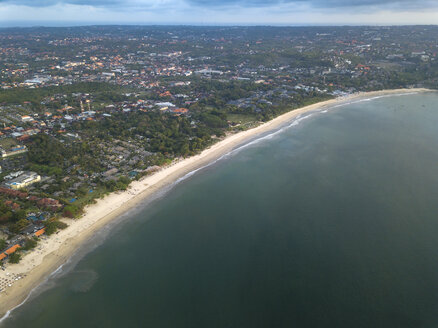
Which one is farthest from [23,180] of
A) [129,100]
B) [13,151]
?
[129,100]

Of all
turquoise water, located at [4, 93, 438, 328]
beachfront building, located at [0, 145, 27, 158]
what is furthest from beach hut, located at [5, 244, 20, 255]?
beachfront building, located at [0, 145, 27, 158]

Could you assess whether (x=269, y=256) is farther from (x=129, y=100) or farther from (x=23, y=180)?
(x=129, y=100)

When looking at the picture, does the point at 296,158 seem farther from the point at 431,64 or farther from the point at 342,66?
the point at 431,64

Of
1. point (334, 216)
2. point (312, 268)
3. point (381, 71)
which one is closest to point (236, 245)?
point (312, 268)

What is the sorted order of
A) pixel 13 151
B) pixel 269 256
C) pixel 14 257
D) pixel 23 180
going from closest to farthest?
pixel 14 257
pixel 269 256
pixel 23 180
pixel 13 151

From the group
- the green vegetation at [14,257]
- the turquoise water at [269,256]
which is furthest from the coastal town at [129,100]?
the turquoise water at [269,256]

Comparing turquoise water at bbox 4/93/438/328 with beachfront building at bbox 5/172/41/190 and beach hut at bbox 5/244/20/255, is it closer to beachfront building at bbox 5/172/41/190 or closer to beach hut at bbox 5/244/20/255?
beach hut at bbox 5/244/20/255
